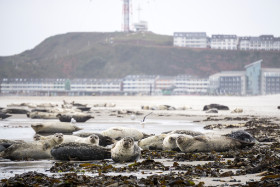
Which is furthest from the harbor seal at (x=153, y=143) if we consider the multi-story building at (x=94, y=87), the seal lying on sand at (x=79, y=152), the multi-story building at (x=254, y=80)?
the multi-story building at (x=94, y=87)

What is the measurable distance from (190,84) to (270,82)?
2954cm

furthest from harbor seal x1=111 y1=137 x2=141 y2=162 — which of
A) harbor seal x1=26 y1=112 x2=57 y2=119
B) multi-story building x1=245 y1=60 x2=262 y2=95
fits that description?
multi-story building x1=245 y1=60 x2=262 y2=95

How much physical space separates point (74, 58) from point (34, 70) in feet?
51.9

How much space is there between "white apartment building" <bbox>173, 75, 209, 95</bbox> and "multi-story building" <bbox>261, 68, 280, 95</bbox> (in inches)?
871

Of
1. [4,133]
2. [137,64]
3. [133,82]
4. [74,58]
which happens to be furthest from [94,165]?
[74,58]

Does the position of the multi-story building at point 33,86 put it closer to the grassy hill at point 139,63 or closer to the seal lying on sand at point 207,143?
the grassy hill at point 139,63

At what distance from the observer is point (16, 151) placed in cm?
1066

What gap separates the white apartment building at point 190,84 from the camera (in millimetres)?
162875

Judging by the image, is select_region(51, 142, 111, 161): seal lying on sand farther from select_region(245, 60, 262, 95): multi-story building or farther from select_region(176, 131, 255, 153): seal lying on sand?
select_region(245, 60, 262, 95): multi-story building

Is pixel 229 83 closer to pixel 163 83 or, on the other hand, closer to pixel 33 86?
pixel 163 83

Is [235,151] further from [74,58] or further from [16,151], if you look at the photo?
[74,58]

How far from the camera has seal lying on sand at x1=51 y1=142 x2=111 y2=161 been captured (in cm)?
1016

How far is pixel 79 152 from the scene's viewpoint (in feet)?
33.3

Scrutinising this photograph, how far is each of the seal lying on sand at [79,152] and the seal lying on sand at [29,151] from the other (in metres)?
0.58
